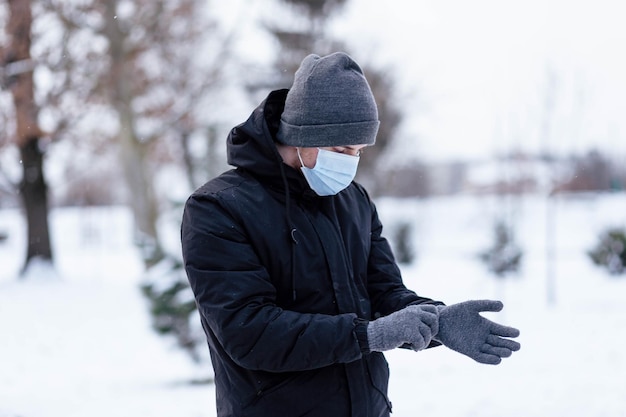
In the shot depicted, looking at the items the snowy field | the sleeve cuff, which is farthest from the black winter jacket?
the snowy field

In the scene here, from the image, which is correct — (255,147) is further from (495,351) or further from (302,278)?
(495,351)

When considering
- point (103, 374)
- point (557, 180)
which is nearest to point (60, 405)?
point (103, 374)

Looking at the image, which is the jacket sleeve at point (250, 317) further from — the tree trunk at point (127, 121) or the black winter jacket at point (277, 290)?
the tree trunk at point (127, 121)

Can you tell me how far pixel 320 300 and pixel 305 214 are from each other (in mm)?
234

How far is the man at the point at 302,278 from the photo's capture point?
163 centimetres

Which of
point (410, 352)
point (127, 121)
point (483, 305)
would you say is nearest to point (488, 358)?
point (483, 305)

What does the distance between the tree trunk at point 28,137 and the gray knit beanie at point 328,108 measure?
13.6 m

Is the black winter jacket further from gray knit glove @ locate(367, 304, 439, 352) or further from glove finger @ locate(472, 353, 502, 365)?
glove finger @ locate(472, 353, 502, 365)

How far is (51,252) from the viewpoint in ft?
53.4

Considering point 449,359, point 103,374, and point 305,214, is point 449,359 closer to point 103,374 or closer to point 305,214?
point 103,374

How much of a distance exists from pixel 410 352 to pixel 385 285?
657 centimetres

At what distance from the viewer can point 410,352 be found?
8.34m

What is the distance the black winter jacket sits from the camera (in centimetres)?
163

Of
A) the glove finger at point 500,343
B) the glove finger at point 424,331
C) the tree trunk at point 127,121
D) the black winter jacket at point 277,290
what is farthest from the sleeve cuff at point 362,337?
the tree trunk at point 127,121
